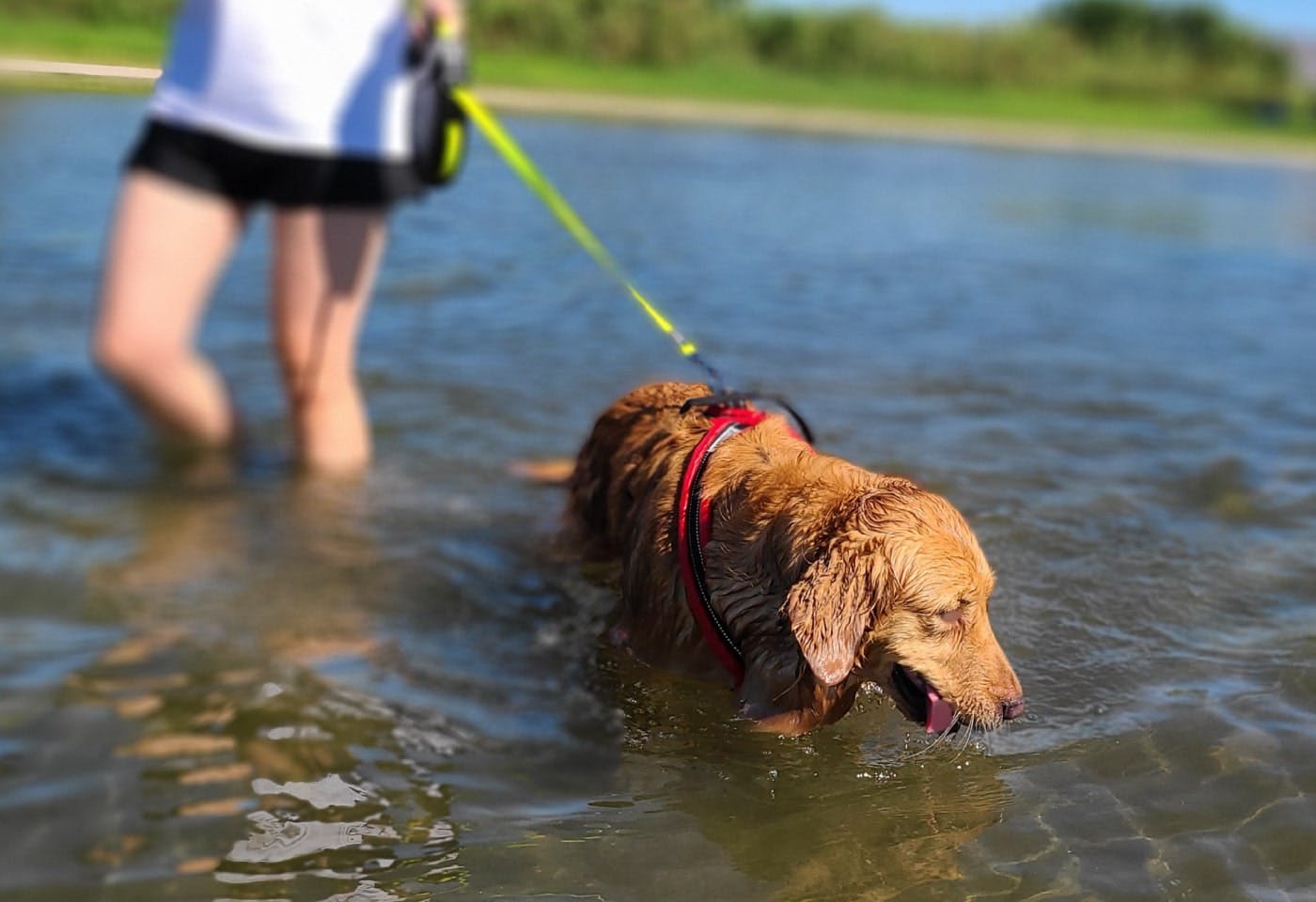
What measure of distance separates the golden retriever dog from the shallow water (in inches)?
10.3

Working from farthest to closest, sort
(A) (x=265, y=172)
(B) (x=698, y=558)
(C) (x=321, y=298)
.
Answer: (C) (x=321, y=298) < (A) (x=265, y=172) < (B) (x=698, y=558)

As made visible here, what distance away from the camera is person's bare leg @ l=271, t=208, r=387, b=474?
453 centimetres

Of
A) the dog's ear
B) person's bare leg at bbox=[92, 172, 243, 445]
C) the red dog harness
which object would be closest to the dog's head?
the dog's ear

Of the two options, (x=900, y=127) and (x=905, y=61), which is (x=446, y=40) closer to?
(x=900, y=127)

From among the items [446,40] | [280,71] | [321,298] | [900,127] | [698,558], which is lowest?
[698,558]

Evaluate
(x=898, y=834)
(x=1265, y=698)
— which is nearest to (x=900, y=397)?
(x=1265, y=698)

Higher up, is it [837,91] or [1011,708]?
[837,91]

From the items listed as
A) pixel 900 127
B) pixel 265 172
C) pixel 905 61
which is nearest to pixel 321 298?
pixel 265 172

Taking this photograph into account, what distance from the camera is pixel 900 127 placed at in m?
36.7

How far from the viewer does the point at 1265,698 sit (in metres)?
4.20

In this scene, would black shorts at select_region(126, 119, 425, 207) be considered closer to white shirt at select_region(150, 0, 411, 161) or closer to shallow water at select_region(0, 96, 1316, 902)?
white shirt at select_region(150, 0, 411, 161)

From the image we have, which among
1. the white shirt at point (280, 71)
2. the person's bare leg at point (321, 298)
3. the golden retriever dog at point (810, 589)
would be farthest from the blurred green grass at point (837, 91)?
the golden retriever dog at point (810, 589)

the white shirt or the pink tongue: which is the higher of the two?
the white shirt

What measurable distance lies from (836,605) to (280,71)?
2.43 metres
